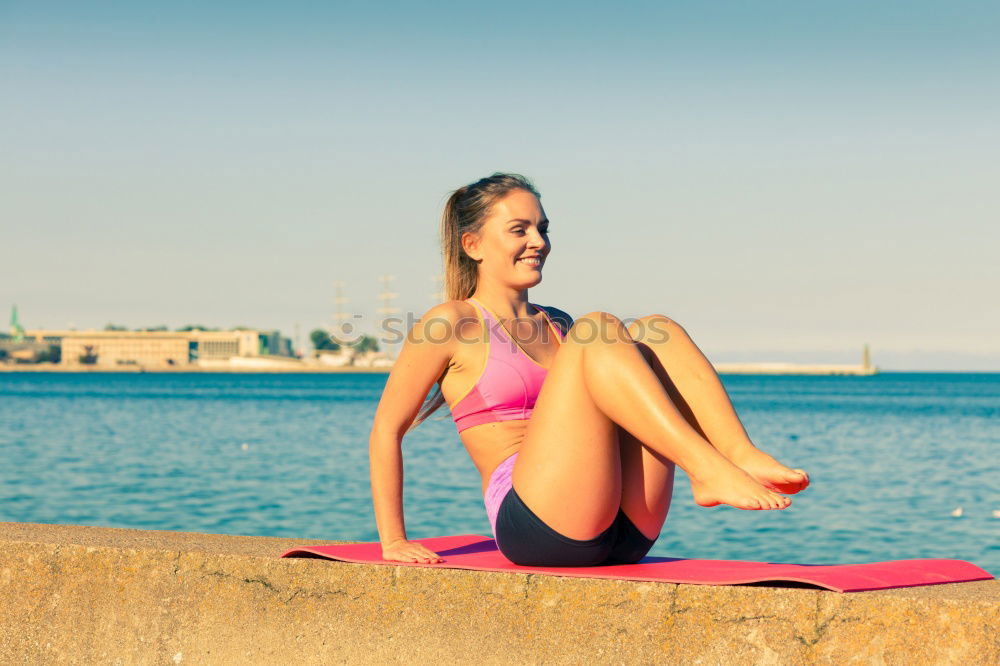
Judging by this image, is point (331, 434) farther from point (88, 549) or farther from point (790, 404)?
point (790, 404)

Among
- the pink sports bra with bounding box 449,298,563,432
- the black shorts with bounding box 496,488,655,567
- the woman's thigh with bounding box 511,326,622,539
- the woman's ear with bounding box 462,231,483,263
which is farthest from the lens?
the woman's ear with bounding box 462,231,483,263

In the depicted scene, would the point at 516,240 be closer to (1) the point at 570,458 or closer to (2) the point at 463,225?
(2) the point at 463,225

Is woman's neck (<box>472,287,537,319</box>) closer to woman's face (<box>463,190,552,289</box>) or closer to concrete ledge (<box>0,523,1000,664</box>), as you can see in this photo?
woman's face (<box>463,190,552,289</box>)

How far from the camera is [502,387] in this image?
3.89m

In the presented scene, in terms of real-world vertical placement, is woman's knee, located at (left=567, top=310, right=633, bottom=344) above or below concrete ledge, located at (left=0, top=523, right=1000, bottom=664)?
above

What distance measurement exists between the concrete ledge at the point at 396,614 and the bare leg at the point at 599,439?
25 centimetres

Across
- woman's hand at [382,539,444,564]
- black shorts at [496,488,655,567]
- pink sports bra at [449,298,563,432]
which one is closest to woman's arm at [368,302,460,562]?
woman's hand at [382,539,444,564]

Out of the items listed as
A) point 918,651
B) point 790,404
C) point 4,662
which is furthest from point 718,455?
point 790,404

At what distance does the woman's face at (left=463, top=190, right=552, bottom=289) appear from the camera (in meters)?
4.09

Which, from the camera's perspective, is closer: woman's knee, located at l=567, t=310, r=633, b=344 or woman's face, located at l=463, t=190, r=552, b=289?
woman's knee, located at l=567, t=310, r=633, b=344

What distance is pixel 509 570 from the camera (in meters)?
3.52

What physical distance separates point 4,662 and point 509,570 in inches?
78.7

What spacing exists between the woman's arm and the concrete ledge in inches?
6.6

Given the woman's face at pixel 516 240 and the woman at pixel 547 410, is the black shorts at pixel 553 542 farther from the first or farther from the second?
the woman's face at pixel 516 240
